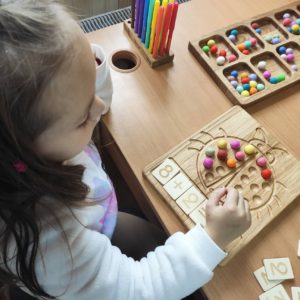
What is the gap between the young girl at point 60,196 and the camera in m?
0.37

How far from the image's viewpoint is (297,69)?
0.81 m

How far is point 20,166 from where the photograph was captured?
1.32 ft

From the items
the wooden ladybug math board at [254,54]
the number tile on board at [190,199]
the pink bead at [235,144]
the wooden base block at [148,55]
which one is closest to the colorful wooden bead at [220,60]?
the wooden ladybug math board at [254,54]

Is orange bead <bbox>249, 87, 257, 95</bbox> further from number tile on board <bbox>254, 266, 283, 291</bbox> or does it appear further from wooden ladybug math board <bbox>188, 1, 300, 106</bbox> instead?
number tile on board <bbox>254, 266, 283, 291</bbox>

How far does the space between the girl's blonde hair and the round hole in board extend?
0.37 m

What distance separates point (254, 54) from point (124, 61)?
30 centimetres

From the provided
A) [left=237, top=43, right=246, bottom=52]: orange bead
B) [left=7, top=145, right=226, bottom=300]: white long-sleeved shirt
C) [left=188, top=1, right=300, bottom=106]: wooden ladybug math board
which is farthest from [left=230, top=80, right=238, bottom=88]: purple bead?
[left=7, top=145, right=226, bottom=300]: white long-sleeved shirt

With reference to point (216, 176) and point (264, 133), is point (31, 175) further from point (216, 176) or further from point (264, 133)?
point (264, 133)

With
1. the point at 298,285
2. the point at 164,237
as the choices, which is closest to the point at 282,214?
the point at 298,285

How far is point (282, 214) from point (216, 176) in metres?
0.13

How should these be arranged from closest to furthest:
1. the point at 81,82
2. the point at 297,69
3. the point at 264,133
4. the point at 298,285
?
the point at 81,82
the point at 298,285
the point at 264,133
the point at 297,69

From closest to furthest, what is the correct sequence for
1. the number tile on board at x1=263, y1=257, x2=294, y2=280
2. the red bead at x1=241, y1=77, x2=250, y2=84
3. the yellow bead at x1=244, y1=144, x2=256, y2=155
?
the number tile on board at x1=263, y1=257, x2=294, y2=280, the yellow bead at x1=244, y1=144, x2=256, y2=155, the red bead at x1=241, y1=77, x2=250, y2=84

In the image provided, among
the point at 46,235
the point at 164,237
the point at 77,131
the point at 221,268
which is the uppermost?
the point at 77,131

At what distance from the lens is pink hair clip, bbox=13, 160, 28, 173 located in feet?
1.31
